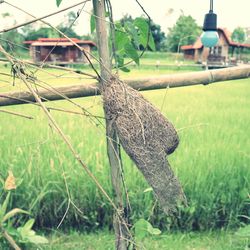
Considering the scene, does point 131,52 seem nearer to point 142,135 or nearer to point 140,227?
point 142,135

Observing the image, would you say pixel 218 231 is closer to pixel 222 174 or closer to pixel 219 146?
pixel 222 174

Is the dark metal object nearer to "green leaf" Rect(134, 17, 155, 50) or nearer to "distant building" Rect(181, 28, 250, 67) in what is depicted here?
"green leaf" Rect(134, 17, 155, 50)

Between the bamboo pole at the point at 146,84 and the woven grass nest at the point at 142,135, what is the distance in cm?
7

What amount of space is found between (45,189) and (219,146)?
1.20 m

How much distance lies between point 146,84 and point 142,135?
215mm

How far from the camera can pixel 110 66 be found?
1003mm

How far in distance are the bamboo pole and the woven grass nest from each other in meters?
0.07

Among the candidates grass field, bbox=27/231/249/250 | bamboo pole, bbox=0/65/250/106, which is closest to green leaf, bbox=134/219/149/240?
bamboo pole, bbox=0/65/250/106

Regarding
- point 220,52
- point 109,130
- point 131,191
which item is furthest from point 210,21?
point 220,52

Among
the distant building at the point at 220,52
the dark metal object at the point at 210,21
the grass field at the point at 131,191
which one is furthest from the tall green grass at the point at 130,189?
the distant building at the point at 220,52

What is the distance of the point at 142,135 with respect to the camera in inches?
38.8

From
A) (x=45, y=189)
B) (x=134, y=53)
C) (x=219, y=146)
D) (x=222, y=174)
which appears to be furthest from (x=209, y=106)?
(x=134, y=53)

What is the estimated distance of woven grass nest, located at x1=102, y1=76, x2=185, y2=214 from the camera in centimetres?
98

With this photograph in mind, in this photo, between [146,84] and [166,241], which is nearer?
[146,84]
